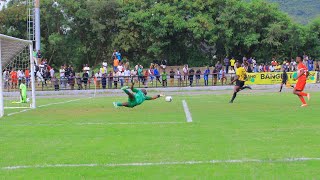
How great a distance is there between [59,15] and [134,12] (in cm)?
913

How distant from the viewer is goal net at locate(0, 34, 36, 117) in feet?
72.3

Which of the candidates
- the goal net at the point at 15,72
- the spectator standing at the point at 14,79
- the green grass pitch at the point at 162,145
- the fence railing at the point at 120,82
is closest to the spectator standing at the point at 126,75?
the fence railing at the point at 120,82

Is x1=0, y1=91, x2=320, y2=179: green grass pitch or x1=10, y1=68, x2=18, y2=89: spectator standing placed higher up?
x1=10, y1=68, x2=18, y2=89: spectator standing

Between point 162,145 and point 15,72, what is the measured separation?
27866 millimetres

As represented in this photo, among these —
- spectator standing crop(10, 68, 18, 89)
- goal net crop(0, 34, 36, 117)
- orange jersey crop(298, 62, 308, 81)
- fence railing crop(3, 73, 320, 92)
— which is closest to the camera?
orange jersey crop(298, 62, 308, 81)

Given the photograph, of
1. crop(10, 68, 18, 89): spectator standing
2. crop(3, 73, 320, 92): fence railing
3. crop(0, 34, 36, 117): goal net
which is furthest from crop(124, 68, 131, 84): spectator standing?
crop(10, 68, 18, 89): spectator standing

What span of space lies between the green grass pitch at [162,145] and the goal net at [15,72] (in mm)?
5108

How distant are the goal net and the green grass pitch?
5108mm

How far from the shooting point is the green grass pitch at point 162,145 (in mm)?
8180

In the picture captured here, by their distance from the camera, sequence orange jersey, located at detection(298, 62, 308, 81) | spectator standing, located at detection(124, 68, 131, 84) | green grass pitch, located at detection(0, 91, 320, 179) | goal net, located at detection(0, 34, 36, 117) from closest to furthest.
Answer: green grass pitch, located at detection(0, 91, 320, 179)
orange jersey, located at detection(298, 62, 308, 81)
goal net, located at detection(0, 34, 36, 117)
spectator standing, located at detection(124, 68, 131, 84)

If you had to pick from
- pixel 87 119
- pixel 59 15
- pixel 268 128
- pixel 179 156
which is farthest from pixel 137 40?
pixel 179 156

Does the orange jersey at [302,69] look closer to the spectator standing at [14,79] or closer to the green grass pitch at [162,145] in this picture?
the green grass pitch at [162,145]

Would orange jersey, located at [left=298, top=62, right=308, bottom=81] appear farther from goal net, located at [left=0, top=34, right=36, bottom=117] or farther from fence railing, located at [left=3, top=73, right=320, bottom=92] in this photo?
fence railing, located at [left=3, top=73, right=320, bottom=92]

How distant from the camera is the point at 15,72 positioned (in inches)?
1442
